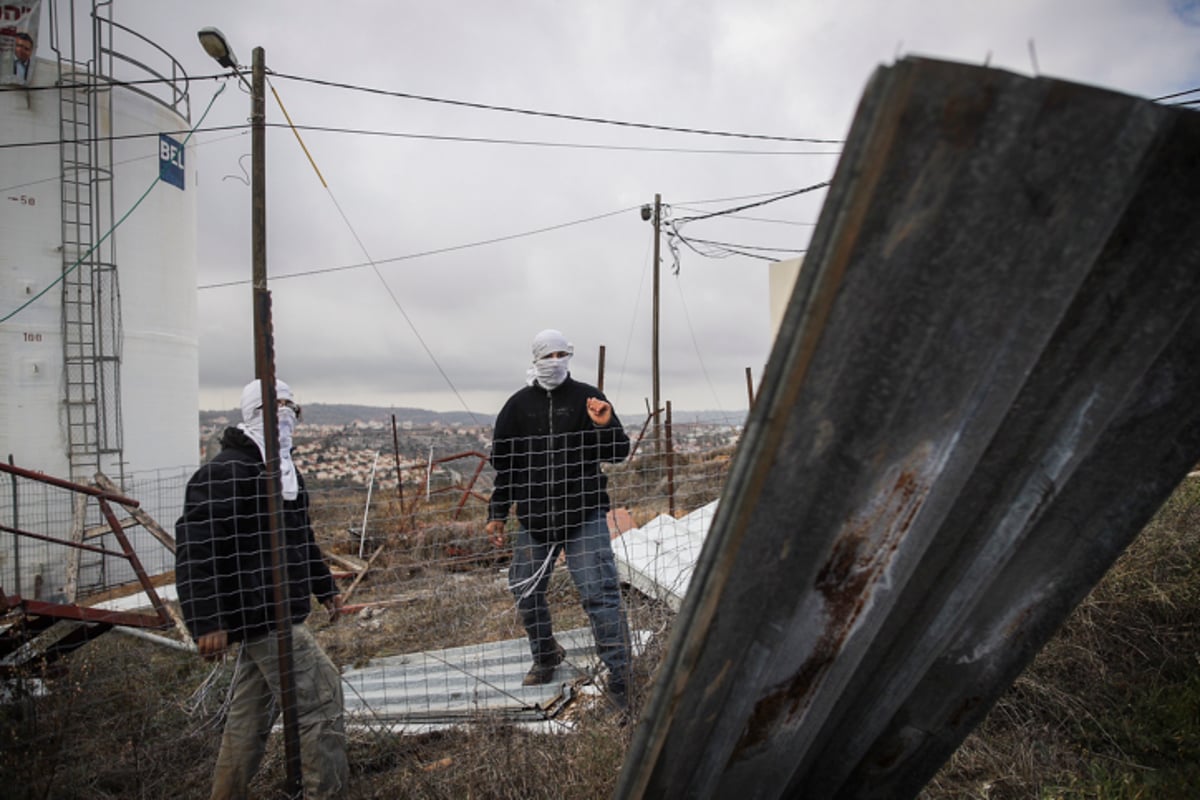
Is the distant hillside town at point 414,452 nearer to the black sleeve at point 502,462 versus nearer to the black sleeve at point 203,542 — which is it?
the black sleeve at point 502,462

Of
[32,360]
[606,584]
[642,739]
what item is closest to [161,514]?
[32,360]

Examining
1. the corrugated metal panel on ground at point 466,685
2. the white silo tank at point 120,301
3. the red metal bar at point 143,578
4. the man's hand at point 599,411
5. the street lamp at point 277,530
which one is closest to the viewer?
the street lamp at point 277,530

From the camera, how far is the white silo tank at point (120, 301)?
9.23 meters

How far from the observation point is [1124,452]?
100cm

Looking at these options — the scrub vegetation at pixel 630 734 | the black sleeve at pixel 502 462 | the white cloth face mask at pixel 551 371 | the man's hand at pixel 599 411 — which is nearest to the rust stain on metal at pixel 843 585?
the scrub vegetation at pixel 630 734

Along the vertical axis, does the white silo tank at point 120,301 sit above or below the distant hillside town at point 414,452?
above

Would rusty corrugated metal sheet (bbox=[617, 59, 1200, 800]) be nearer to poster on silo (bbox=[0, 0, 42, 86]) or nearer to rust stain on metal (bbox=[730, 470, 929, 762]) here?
rust stain on metal (bbox=[730, 470, 929, 762])

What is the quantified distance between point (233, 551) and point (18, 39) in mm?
11456

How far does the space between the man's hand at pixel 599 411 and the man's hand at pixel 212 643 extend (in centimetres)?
221

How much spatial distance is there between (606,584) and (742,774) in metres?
2.36

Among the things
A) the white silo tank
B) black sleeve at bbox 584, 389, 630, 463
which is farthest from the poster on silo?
black sleeve at bbox 584, 389, 630, 463

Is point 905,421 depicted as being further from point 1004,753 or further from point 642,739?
point 1004,753

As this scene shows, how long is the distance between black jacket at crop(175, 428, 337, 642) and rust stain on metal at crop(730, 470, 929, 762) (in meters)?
2.32

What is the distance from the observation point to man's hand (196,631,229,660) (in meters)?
2.58
